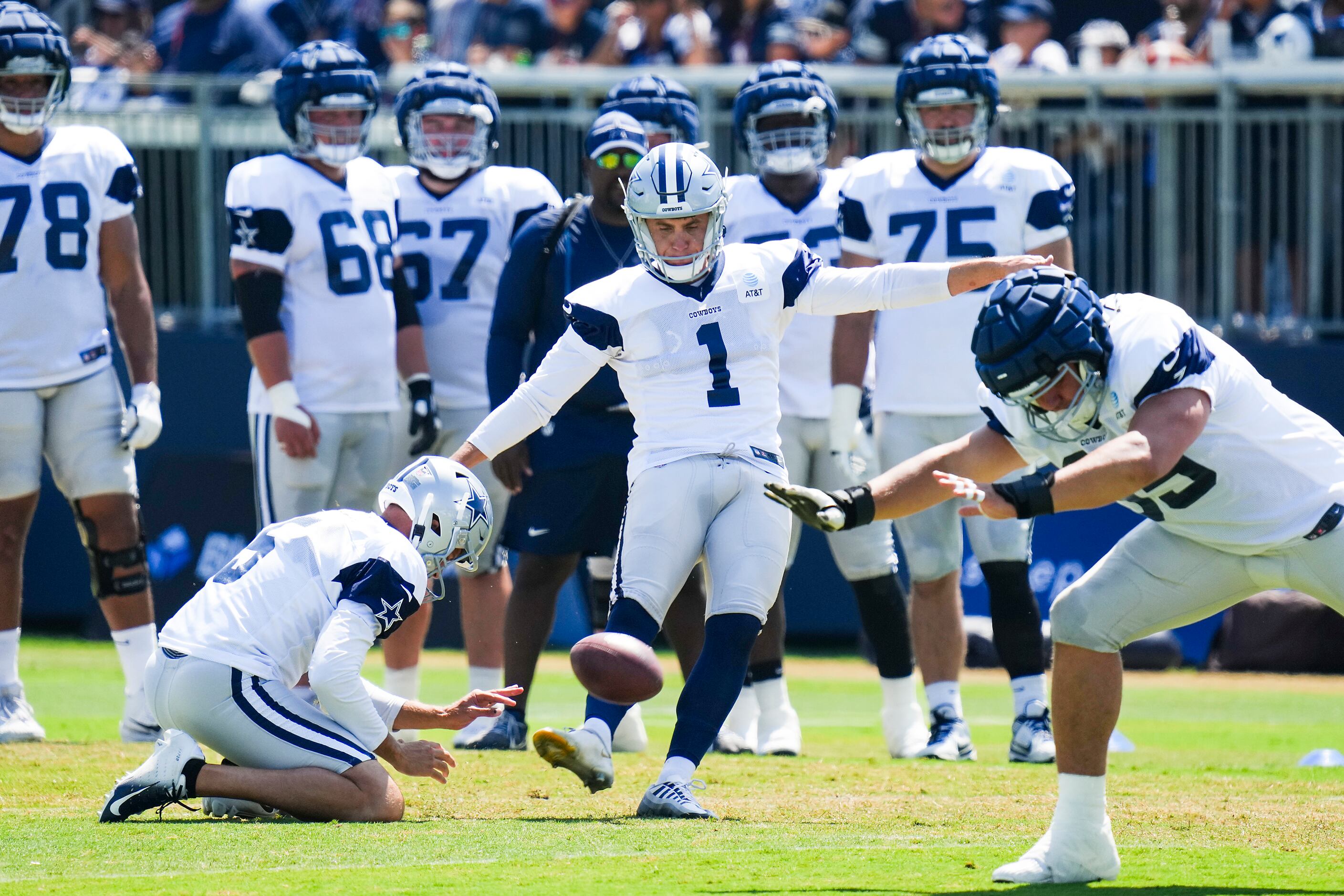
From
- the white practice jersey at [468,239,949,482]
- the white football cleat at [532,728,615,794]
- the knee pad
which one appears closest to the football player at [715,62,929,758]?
the white practice jersey at [468,239,949,482]

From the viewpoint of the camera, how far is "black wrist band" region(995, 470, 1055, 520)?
13.3 feet

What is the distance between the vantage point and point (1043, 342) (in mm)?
4223

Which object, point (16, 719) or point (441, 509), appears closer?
point (441, 509)

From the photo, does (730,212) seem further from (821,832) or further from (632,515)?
(821,832)

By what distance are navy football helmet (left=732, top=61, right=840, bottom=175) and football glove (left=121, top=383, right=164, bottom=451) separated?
8.63 feet

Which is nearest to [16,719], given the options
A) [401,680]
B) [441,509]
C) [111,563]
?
[111,563]

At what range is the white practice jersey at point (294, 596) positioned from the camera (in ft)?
16.2

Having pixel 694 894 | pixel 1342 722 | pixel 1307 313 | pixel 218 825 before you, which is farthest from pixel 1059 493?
pixel 1307 313

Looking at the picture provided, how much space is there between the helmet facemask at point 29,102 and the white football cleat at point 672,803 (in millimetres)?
3731

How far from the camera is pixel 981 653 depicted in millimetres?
10648

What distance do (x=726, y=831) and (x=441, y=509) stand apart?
1205 millimetres

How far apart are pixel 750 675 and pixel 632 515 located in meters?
1.91

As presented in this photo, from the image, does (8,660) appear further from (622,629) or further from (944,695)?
(944,695)

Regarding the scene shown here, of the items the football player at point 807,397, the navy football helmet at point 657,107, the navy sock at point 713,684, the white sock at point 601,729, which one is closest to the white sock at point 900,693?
the football player at point 807,397
